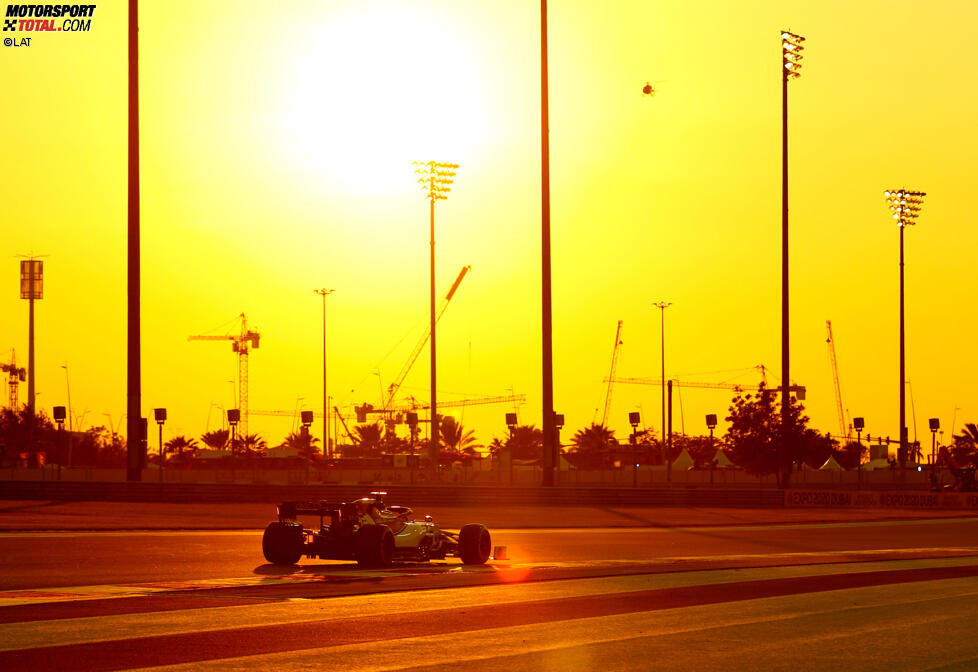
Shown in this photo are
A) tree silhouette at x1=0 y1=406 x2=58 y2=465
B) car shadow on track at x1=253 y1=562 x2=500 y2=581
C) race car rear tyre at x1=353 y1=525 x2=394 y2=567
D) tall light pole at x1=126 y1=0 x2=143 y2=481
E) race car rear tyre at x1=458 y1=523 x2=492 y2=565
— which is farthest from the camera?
tree silhouette at x1=0 y1=406 x2=58 y2=465

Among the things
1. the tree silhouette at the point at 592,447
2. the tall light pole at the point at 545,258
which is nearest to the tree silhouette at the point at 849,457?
the tree silhouette at the point at 592,447

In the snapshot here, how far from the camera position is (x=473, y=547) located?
27.9 m

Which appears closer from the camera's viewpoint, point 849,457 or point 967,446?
point 967,446

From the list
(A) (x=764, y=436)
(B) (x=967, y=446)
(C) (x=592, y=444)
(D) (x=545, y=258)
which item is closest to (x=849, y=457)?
(C) (x=592, y=444)

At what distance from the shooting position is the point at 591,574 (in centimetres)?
2559

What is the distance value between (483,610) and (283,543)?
852cm

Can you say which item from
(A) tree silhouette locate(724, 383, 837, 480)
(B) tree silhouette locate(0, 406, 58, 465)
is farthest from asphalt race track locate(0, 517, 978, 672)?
(B) tree silhouette locate(0, 406, 58, 465)

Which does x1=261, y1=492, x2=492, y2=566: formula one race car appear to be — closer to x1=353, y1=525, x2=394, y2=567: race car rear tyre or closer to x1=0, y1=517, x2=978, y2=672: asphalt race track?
x1=353, y1=525, x2=394, y2=567: race car rear tyre

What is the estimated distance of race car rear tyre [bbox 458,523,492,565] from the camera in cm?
2786

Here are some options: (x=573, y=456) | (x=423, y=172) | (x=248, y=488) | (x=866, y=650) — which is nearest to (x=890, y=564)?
(x=866, y=650)

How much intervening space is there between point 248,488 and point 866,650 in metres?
44.6

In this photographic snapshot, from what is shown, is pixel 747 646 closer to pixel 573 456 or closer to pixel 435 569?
pixel 435 569

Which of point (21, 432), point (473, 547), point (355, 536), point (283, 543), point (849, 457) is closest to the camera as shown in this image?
point (355, 536)

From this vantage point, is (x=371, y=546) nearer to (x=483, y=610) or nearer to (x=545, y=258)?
(x=483, y=610)
